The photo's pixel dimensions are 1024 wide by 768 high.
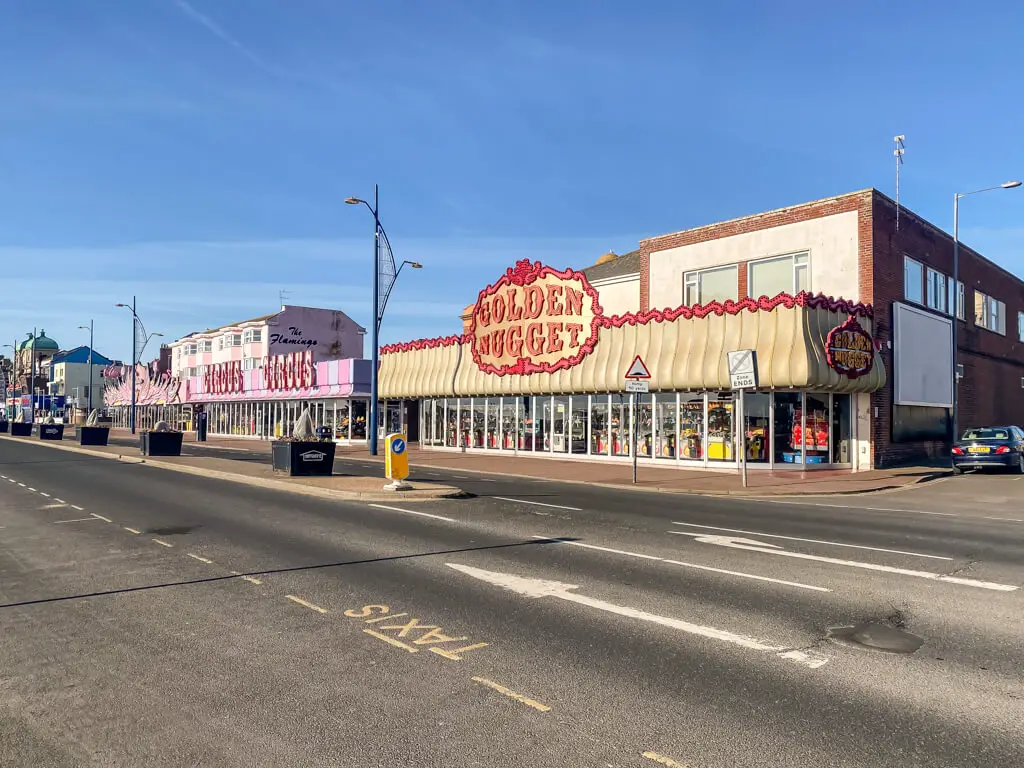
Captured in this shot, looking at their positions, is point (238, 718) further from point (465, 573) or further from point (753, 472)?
point (753, 472)

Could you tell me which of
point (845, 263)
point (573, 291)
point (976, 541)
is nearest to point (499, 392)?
point (573, 291)

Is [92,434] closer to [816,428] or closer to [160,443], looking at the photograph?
[160,443]

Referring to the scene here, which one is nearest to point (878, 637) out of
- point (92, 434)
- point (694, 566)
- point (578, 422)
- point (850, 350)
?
point (694, 566)

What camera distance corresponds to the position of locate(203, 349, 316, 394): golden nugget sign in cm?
4841

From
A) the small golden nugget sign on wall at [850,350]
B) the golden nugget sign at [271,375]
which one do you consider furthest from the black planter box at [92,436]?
the small golden nugget sign on wall at [850,350]

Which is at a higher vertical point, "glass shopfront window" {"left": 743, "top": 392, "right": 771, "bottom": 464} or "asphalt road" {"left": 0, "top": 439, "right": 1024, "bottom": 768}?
"glass shopfront window" {"left": 743, "top": 392, "right": 771, "bottom": 464}

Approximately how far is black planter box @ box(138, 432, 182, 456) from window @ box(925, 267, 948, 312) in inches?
1189

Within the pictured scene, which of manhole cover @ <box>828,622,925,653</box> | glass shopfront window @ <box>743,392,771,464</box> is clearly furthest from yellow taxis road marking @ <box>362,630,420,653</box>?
glass shopfront window @ <box>743,392,771,464</box>

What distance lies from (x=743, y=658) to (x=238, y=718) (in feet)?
11.6

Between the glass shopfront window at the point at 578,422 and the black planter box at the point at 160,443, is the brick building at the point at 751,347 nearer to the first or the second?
the glass shopfront window at the point at 578,422

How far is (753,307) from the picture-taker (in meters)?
23.4

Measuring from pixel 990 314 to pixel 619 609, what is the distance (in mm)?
36684

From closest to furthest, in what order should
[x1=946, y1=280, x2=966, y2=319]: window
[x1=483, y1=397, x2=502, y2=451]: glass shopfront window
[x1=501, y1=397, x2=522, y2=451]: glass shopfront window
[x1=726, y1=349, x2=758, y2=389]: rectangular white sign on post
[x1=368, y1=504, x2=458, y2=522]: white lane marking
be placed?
A: 1. [x1=368, y1=504, x2=458, y2=522]: white lane marking
2. [x1=726, y1=349, x2=758, y2=389]: rectangular white sign on post
3. [x1=946, y1=280, x2=966, y2=319]: window
4. [x1=501, y1=397, x2=522, y2=451]: glass shopfront window
5. [x1=483, y1=397, x2=502, y2=451]: glass shopfront window

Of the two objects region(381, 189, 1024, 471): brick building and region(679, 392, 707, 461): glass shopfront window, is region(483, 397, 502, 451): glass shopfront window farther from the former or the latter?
region(679, 392, 707, 461): glass shopfront window
